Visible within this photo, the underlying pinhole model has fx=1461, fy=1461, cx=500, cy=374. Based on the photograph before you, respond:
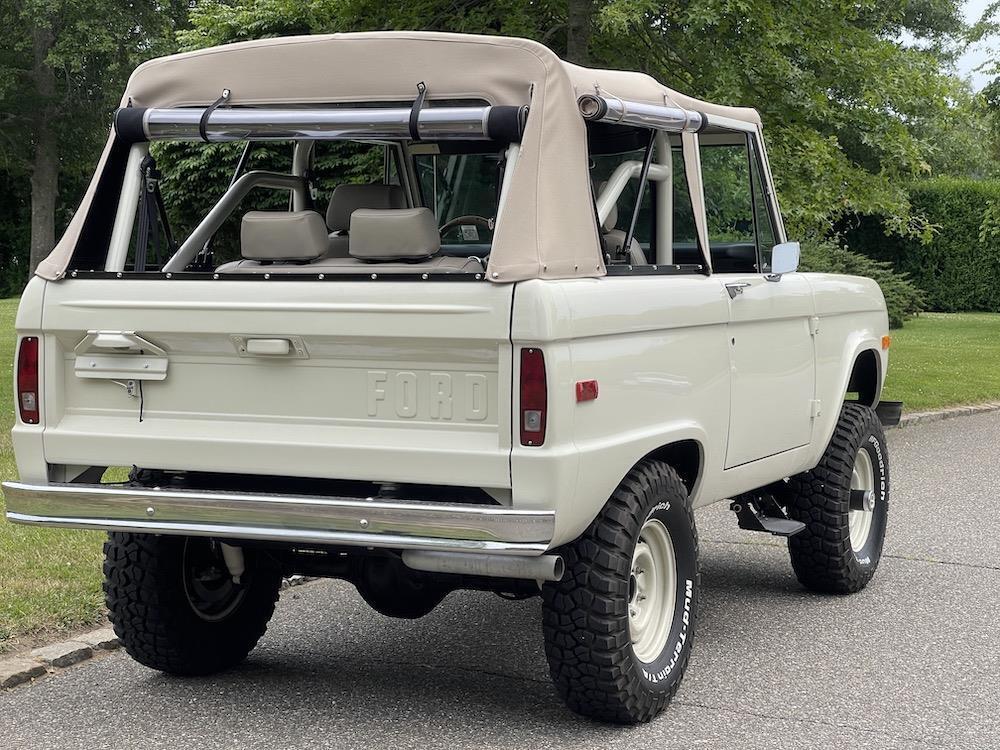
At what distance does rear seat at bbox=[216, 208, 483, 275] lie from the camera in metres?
5.11

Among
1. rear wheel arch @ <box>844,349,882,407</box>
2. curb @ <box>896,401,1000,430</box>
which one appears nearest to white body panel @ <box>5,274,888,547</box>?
rear wheel arch @ <box>844,349,882,407</box>

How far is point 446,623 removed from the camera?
6.61 m

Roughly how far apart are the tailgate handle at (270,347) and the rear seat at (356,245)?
0.26 meters

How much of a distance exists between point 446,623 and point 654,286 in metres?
2.12

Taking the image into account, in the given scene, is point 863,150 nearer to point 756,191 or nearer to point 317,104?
point 756,191

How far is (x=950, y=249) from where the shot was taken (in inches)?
1259

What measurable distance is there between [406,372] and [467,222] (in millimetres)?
1923

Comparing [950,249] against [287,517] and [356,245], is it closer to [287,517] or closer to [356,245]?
[356,245]

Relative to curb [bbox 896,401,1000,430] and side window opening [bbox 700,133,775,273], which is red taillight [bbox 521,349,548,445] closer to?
side window opening [bbox 700,133,775,273]

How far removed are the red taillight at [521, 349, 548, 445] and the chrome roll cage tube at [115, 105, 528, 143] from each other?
33.1 inches

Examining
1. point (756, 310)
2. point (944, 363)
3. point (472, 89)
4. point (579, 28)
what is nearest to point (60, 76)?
point (944, 363)

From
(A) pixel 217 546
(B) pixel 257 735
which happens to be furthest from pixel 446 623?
(B) pixel 257 735

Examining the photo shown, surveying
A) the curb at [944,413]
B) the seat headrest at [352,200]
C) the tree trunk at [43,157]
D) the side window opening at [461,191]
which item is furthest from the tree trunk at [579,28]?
the tree trunk at [43,157]

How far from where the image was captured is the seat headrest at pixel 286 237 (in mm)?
5422
